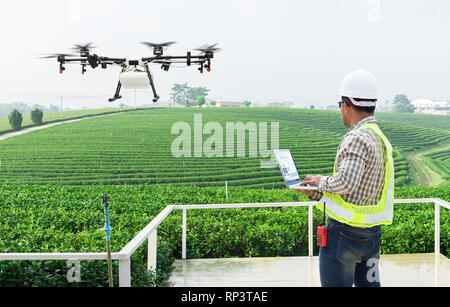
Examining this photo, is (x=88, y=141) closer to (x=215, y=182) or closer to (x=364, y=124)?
(x=215, y=182)

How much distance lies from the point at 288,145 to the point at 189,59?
32.5 metres

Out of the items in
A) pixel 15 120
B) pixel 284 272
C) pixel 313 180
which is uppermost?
pixel 313 180

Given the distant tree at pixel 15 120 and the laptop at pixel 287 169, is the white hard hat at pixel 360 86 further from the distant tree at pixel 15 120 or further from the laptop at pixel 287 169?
the distant tree at pixel 15 120

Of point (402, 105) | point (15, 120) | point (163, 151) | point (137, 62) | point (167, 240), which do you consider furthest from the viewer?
point (402, 105)

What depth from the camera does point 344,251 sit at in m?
2.04

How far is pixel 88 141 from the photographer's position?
41406mm

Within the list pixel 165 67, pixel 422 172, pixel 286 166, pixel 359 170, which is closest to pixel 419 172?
pixel 422 172

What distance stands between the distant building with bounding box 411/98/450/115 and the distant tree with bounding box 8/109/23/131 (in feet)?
164

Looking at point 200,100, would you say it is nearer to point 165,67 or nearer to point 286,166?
point 165,67

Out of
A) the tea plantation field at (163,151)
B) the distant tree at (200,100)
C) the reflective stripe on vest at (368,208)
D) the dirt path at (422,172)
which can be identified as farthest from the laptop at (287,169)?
the distant tree at (200,100)

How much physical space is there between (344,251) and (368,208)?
225mm

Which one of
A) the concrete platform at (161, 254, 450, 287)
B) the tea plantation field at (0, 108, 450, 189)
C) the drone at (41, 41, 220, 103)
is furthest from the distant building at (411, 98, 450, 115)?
the concrete platform at (161, 254, 450, 287)

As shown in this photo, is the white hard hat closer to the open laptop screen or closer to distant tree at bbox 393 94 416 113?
the open laptop screen

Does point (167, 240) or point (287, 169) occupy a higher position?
point (287, 169)
